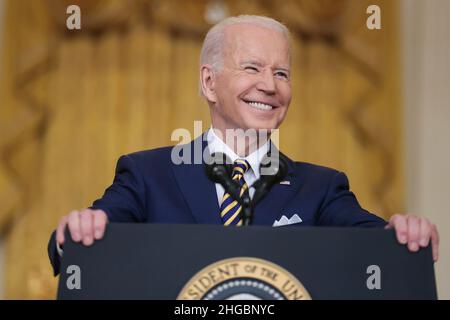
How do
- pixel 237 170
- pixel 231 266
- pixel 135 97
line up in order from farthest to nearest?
pixel 135 97, pixel 237 170, pixel 231 266

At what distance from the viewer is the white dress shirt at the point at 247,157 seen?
1.96 metres

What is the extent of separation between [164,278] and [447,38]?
3.08 meters

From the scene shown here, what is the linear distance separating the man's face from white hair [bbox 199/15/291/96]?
23mm

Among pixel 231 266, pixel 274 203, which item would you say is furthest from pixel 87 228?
pixel 274 203

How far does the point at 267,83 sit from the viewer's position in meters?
2.04

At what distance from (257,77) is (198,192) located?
38 centimetres

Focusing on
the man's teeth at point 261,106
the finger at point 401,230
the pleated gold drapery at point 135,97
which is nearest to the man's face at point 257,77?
the man's teeth at point 261,106

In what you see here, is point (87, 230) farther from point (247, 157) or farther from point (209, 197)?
point (247, 157)

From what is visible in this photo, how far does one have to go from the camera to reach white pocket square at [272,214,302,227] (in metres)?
1.87

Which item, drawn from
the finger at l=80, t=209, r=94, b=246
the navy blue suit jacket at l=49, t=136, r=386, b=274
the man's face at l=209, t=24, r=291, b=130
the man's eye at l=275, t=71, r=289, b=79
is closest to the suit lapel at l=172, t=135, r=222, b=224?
the navy blue suit jacket at l=49, t=136, r=386, b=274

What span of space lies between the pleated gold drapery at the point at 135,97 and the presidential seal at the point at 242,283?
2.55 m

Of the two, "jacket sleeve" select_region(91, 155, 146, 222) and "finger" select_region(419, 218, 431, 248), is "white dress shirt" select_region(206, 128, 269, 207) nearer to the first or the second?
"jacket sleeve" select_region(91, 155, 146, 222)
